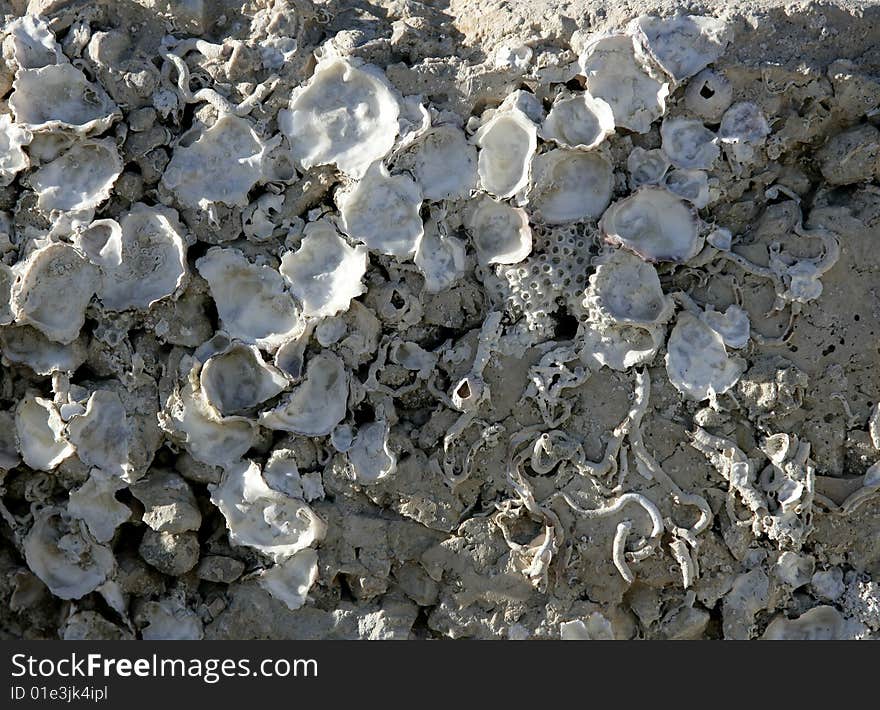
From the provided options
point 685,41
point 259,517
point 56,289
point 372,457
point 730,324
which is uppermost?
point 685,41

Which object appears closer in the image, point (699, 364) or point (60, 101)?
point (699, 364)

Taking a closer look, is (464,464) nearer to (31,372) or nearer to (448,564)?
(448,564)

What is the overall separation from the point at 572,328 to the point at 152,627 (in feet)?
5.96

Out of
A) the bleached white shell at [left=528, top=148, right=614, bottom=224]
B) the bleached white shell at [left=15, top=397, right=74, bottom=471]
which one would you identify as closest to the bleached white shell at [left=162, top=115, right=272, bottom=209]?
the bleached white shell at [left=15, top=397, right=74, bottom=471]

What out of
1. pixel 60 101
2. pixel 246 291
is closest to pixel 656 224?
pixel 246 291

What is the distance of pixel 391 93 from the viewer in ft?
14.0

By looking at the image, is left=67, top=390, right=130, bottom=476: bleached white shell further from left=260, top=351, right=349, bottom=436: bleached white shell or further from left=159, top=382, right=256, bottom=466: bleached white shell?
left=260, top=351, right=349, bottom=436: bleached white shell

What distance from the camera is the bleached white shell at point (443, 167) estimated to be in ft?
14.0

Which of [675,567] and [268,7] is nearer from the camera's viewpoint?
[675,567]

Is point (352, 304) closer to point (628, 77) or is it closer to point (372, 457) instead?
point (372, 457)

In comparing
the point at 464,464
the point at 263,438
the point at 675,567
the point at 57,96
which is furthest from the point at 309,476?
the point at 57,96

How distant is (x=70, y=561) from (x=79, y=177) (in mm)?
1358

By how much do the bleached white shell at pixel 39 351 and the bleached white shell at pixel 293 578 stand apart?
3.31 feet

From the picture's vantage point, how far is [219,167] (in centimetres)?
432
